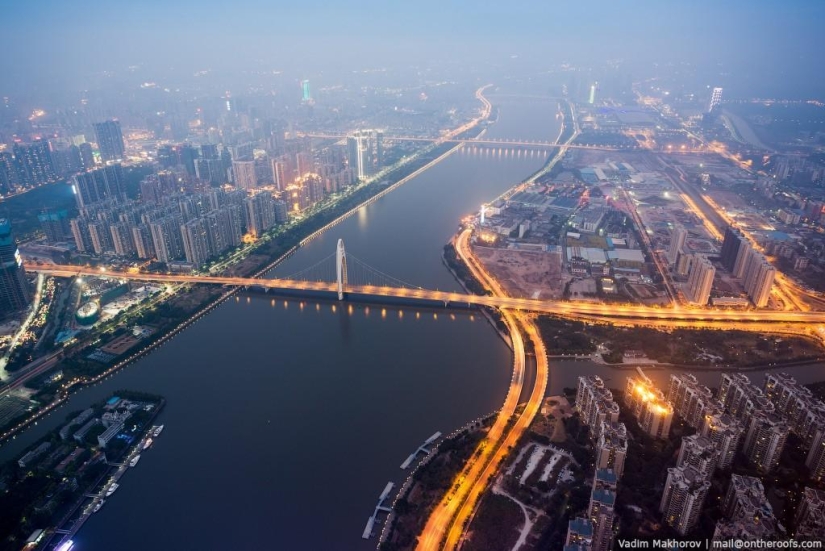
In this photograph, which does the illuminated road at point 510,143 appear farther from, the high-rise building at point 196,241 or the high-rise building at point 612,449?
the high-rise building at point 612,449

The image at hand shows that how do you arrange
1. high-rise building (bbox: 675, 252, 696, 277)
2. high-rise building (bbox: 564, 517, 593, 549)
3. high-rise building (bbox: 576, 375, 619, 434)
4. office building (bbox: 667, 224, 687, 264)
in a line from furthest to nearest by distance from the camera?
office building (bbox: 667, 224, 687, 264) < high-rise building (bbox: 675, 252, 696, 277) < high-rise building (bbox: 576, 375, 619, 434) < high-rise building (bbox: 564, 517, 593, 549)

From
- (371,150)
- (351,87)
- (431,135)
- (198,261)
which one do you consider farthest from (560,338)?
(351,87)

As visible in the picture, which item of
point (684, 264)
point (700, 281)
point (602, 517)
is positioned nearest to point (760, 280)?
point (700, 281)

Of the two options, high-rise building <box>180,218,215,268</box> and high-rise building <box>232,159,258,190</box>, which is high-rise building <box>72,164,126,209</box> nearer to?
high-rise building <box>232,159,258,190</box>

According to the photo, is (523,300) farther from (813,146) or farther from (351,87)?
(351,87)

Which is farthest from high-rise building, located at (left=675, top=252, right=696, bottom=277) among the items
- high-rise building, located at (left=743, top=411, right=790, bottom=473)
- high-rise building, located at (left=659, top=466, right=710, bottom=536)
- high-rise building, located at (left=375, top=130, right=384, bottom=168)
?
high-rise building, located at (left=375, top=130, right=384, bottom=168)
